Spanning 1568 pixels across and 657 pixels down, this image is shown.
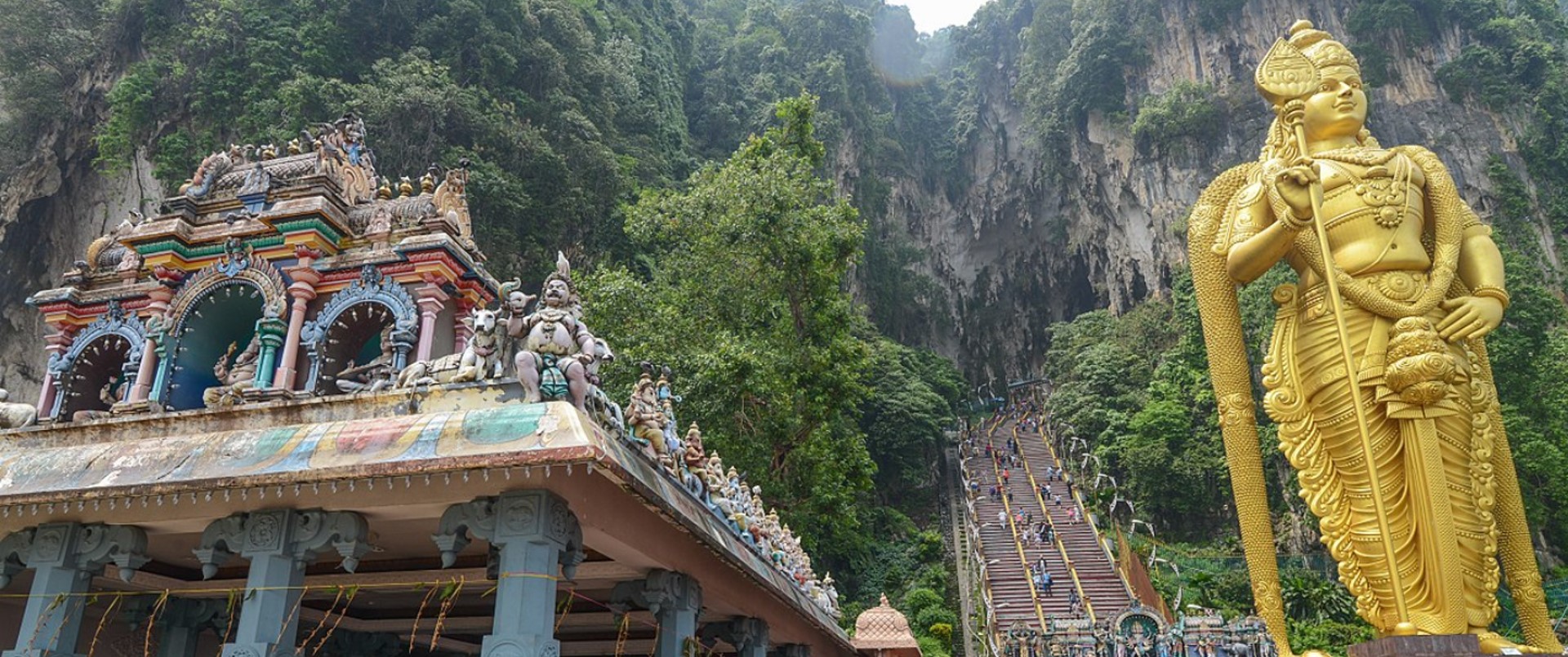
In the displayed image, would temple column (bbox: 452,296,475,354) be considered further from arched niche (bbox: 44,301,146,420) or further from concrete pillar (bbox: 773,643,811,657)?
concrete pillar (bbox: 773,643,811,657)

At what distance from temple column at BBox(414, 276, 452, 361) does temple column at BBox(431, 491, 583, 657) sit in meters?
4.06

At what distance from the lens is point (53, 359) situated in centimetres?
988

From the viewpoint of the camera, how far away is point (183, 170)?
2138 centimetres

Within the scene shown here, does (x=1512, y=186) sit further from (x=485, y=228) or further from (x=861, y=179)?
(x=485, y=228)

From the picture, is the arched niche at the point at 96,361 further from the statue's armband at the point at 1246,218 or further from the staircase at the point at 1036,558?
the staircase at the point at 1036,558

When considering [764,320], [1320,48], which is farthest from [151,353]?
[764,320]

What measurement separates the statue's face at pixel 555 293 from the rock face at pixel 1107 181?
3456 centimetres

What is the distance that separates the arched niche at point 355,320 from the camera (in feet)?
30.0

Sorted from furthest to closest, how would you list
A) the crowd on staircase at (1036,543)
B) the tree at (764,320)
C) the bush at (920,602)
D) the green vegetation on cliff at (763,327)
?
the bush at (920,602) < the crowd on staircase at (1036,543) < the tree at (764,320) < the green vegetation on cliff at (763,327)

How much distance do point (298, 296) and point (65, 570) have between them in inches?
144

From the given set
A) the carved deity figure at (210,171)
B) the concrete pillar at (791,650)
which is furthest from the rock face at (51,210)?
the concrete pillar at (791,650)

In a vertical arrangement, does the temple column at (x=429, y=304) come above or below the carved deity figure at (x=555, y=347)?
above

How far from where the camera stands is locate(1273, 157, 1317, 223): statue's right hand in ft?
27.5

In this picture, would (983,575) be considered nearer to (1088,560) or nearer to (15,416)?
(1088,560)
